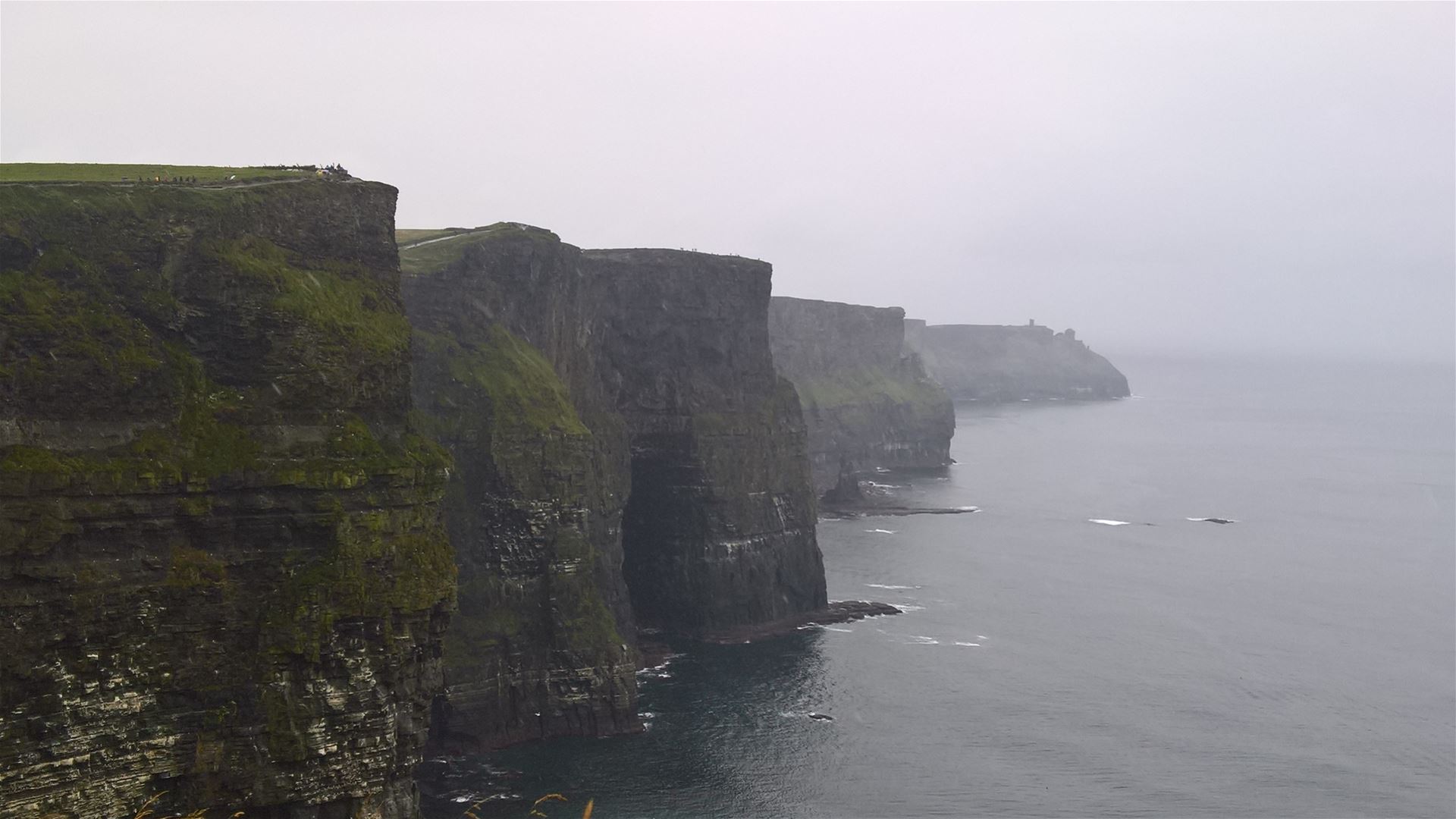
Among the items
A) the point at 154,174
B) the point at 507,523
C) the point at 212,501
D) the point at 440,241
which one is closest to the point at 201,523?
the point at 212,501

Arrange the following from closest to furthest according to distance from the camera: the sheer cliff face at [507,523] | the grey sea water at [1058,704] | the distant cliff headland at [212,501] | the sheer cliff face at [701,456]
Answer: the distant cliff headland at [212,501] → the grey sea water at [1058,704] → the sheer cliff face at [507,523] → the sheer cliff face at [701,456]

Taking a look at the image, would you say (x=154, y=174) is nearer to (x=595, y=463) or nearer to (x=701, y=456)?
(x=595, y=463)

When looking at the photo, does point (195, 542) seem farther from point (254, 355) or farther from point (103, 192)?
point (103, 192)

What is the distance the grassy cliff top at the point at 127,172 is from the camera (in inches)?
2515

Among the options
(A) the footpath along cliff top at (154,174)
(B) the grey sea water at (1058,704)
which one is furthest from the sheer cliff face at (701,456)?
(A) the footpath along cliff top at (154,174)

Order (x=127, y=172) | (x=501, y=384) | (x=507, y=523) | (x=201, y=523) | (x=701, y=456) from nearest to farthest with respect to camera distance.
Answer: (x=201, y=523) → (x=127, y=172) → (x=507, y=523) → (x=501, y=384) → (x=701, y=456)

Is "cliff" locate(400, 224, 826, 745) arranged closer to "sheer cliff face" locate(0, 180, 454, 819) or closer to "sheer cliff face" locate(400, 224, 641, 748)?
"sheer cliff face" locate(400, 224, 641, 748)

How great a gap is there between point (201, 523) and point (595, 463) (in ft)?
165

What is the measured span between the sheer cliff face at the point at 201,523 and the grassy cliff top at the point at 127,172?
4610 mm

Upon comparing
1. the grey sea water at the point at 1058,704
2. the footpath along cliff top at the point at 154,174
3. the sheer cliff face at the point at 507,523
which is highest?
the footpath along cliff top at the point at 154,174

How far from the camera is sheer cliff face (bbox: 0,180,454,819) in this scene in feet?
169

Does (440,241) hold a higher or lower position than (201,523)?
higher

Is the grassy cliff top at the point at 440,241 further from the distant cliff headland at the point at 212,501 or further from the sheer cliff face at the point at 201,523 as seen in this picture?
the sheer cliff face at the point at 201,523

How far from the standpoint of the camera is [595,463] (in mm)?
104625
